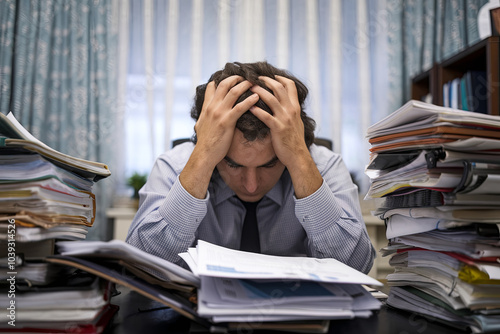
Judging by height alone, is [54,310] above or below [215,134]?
below

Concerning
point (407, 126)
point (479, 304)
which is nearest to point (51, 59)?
point (407, 126)

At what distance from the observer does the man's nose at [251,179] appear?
93cm

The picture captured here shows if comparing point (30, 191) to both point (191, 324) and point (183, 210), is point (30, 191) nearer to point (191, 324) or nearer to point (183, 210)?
point (191, 324)

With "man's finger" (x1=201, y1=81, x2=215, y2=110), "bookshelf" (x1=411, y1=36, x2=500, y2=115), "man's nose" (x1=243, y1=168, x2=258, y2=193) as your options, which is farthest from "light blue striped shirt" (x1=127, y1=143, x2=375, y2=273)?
"bookshelf" (x1=411, y1=36, x2=500, y2=115)

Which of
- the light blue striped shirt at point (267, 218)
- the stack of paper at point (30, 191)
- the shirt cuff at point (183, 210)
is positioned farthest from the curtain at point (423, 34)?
the stack of paper at point (30, 191)

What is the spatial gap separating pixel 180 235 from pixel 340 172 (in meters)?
0.51

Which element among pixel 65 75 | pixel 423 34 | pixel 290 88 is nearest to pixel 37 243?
pixel 290 88

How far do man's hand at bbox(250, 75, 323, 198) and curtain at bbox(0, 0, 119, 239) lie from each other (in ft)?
5.80

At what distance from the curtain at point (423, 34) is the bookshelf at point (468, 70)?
0.38ft

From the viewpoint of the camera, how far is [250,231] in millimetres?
1136

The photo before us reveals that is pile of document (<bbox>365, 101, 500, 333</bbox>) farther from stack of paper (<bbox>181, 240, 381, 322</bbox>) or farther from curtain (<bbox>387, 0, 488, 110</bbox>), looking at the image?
curtain (<bbox>387, 0, 488, 110</bbox>)

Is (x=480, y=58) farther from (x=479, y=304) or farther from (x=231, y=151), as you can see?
(x=479, y=304)

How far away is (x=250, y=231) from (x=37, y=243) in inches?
27.0

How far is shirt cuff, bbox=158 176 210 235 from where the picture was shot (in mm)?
873
